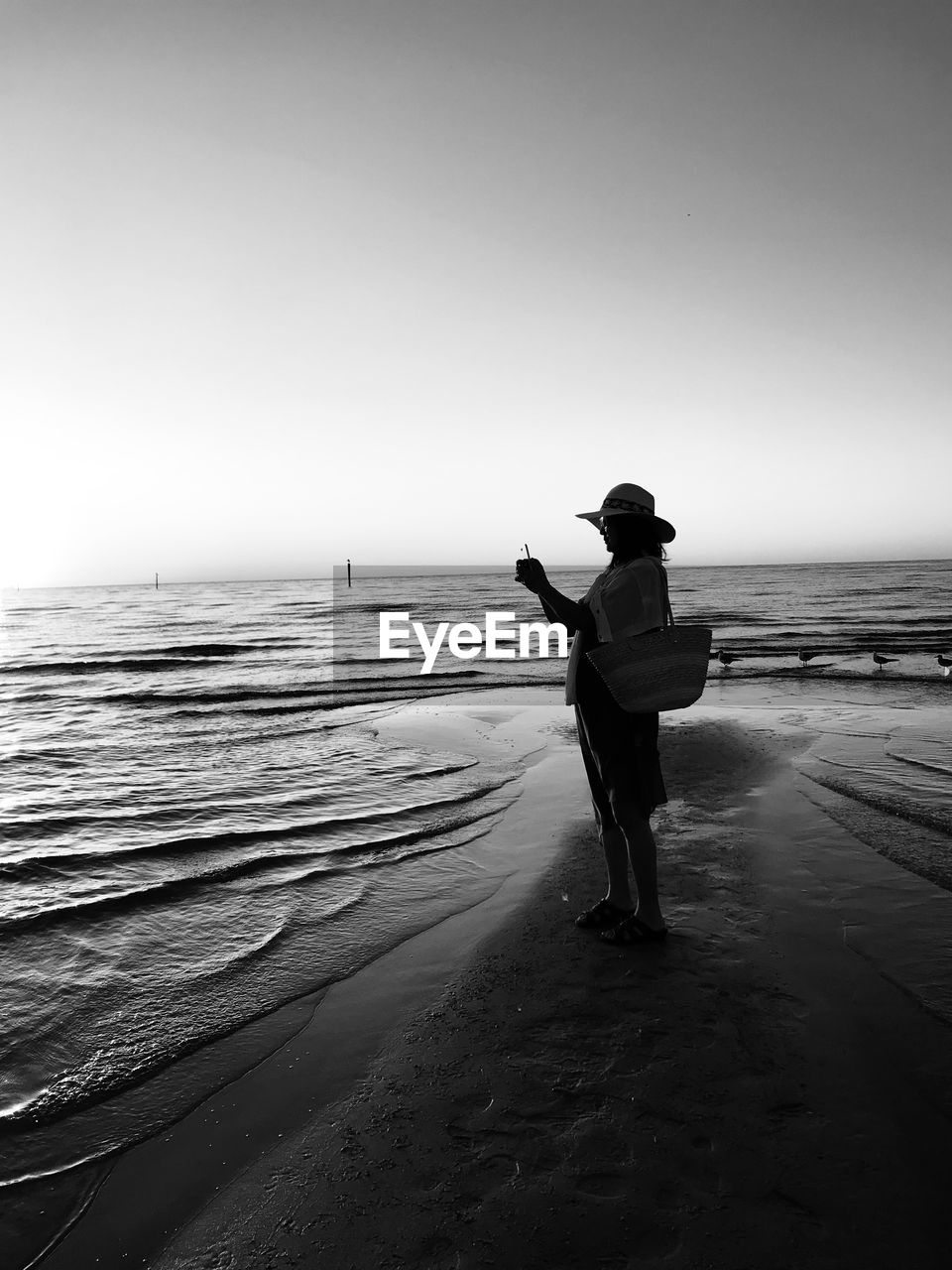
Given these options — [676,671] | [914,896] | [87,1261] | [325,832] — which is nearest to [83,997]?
[87,1261]

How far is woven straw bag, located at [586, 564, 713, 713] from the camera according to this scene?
136 inches

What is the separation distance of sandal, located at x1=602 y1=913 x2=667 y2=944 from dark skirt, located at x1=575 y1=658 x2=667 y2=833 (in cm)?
58

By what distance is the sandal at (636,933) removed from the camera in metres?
3.75

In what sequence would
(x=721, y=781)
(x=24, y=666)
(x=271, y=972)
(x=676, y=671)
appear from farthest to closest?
(x=24, y=666) → (x=721, y=781) → (x=271, y=972) → (x=676, y=671)

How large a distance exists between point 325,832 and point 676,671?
3.77m

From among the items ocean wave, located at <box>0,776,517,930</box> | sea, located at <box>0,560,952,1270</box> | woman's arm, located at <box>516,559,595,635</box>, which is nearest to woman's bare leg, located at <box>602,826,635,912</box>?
sea, located at <box>0,560,952,1270</box>

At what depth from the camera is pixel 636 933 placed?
375 cm

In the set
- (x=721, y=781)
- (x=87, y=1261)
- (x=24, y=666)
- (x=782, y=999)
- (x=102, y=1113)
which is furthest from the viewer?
(x=24, y=666)

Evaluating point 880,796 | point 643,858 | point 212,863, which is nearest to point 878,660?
point 880,796

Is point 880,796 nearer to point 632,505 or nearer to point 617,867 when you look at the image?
point 617,867

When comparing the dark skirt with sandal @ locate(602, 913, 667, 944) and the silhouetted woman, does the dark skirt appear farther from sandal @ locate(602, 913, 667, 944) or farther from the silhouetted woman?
sandal @ locate(602, 913, 667, 944)

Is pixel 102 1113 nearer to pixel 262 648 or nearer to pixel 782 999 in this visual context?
pixel 782 999

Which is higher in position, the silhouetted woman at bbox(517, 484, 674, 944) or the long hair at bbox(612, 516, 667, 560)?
the long hair at bbox(612, 516, 667, 560)

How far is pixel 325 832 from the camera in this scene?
606 cm
